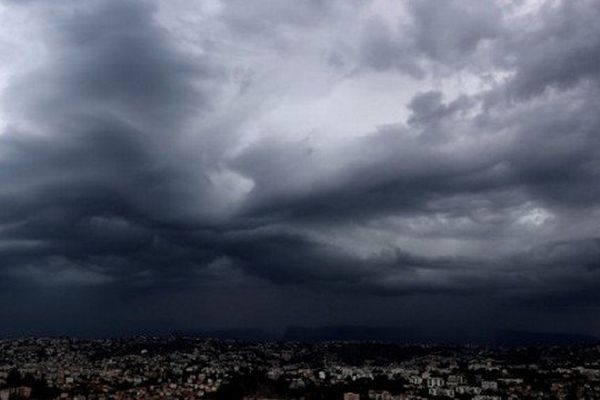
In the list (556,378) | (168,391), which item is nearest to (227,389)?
(168,391)

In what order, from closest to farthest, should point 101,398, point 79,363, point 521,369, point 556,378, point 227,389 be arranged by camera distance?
point 101,398 < point 227,389 < point 556,378 < point 521,369 < point 79,363

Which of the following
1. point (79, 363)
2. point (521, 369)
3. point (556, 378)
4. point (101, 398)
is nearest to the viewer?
point (101, 398)

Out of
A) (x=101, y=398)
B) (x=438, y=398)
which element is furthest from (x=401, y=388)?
(x=101, y=398)

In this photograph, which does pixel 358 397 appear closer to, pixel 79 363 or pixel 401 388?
pixel 401 388

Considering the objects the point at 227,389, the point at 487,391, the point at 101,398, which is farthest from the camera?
the point at 487,391

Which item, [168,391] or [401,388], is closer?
[168,391]

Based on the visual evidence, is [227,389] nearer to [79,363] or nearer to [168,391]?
[168,391]

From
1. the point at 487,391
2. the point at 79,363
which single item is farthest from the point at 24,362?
the point at 487,391

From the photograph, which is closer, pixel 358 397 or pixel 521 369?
pixel 358 397
